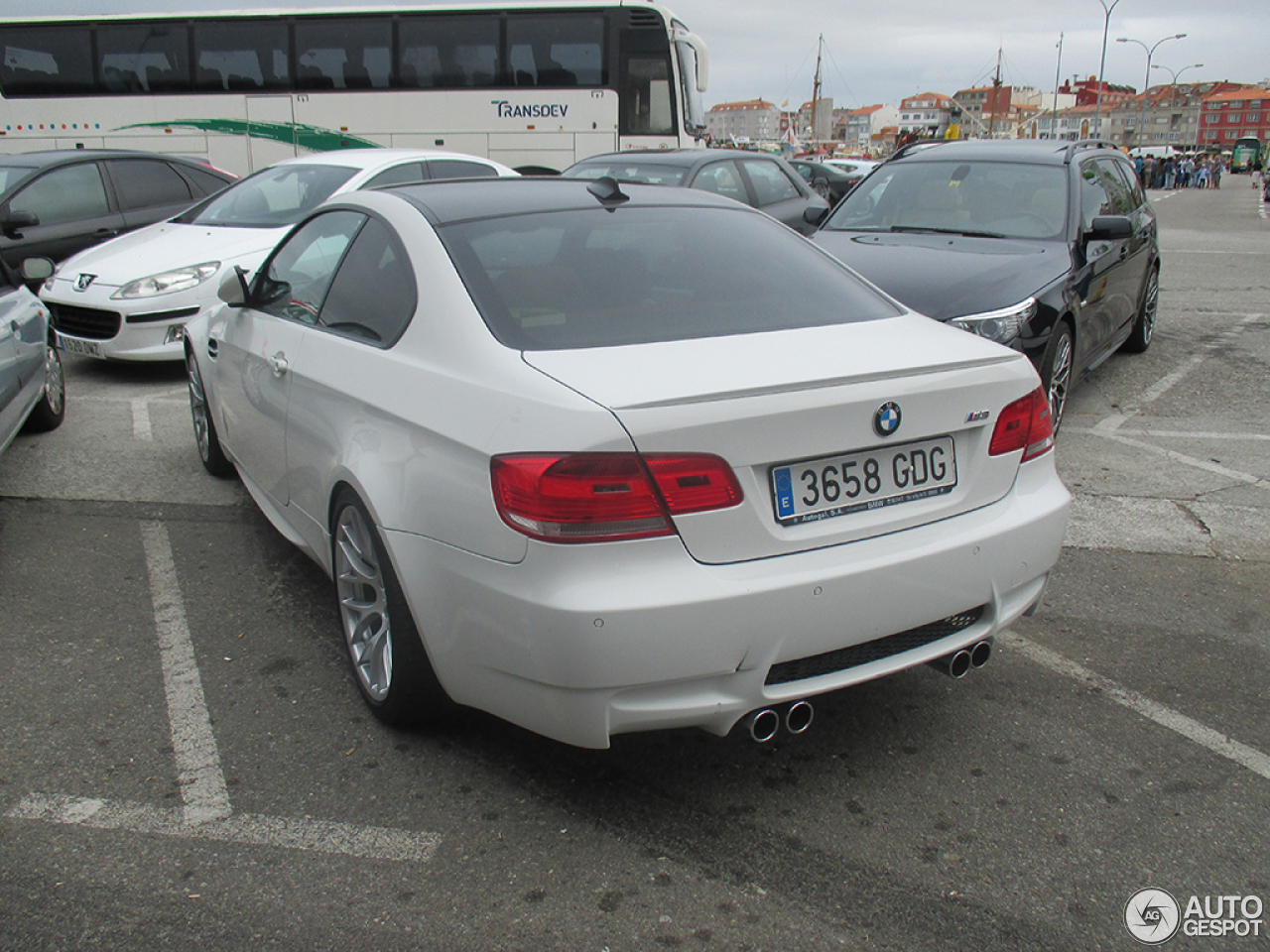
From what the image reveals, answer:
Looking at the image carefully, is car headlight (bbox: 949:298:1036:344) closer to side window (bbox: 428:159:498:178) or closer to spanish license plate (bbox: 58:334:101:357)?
side window (bbox: 428:159:498:178)

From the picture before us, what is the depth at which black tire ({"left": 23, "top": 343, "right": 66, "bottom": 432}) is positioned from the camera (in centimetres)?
640

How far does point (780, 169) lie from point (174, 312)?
670 centimetres

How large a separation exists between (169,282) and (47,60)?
1381 cm

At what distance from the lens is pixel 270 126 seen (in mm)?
18078

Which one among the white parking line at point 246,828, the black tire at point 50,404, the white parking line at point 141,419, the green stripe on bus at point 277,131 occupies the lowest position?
the white parking line at point 246,828

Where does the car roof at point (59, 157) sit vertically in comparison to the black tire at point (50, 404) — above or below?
above

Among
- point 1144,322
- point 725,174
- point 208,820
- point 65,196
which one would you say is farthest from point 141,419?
point 1144,322

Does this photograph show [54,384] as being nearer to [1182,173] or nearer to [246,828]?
[246,828]

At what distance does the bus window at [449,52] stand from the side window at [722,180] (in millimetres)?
8147

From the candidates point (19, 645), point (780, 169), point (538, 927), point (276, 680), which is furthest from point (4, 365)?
point (780, 169)

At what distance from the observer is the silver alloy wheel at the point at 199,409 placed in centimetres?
532

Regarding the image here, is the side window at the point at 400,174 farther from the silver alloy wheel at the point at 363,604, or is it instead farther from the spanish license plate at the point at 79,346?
the silver alloy wheel at the point at 363,604

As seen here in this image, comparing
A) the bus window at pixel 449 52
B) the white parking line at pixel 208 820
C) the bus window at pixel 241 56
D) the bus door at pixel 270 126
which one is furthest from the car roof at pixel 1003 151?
the bus window at pixel 241 56

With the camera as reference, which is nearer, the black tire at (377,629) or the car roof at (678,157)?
the black tire at (377,629)
